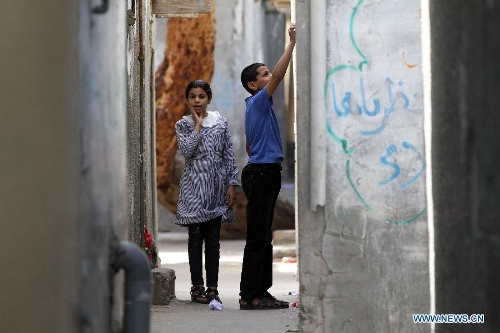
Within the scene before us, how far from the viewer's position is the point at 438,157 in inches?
178

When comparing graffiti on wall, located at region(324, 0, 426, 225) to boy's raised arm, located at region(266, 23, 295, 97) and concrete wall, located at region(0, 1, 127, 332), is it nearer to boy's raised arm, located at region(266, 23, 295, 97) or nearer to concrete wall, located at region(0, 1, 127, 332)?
boy's raised arm, located at region(266, 23, 295, 97)

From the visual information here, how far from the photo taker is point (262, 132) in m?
6.57

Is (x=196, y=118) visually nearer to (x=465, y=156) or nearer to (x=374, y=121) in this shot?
(x=374, y=121)

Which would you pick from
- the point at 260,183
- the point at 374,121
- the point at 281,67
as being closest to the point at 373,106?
the point at 374,121

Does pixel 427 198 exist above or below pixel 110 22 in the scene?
below

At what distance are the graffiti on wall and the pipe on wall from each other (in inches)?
1.6

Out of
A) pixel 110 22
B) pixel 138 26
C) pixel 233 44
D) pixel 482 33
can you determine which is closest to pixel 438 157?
pixel 482 33

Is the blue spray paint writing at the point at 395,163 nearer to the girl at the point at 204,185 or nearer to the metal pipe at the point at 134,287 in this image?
the metal pipe at the point at 134,287

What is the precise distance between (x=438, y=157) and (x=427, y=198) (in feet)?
0.65

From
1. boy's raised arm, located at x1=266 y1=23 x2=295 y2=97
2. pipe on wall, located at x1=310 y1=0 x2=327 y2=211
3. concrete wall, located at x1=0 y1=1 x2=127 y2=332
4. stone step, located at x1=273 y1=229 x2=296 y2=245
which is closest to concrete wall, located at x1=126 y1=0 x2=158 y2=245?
boy's raised arm, located at x1=266 y1=23 x2=295 y2=97

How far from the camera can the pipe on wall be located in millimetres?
4535

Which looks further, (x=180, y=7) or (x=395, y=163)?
(x=180, y=7)

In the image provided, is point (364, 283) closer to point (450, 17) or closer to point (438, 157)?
point (438, 157)

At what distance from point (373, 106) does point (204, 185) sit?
273 cm
